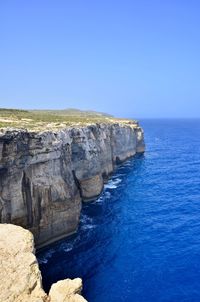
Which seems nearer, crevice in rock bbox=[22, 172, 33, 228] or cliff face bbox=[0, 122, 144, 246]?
cliff face bbox=[0, 122, 144, 246]

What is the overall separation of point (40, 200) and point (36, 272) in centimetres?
2067

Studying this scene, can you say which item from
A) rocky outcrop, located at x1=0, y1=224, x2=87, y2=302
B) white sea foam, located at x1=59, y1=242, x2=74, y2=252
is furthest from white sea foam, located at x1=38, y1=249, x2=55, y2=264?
rocky outcrop, located at x1=0, y1=224, x2=87, y2=302

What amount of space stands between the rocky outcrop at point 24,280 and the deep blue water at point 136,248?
11.9m

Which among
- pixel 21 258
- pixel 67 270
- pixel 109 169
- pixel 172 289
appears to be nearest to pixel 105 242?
pixel 67 270

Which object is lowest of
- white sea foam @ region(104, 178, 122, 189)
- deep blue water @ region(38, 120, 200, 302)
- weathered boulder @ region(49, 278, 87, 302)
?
deep blue water @ region(38, 120, 200, 302)

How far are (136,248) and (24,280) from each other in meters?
25.4

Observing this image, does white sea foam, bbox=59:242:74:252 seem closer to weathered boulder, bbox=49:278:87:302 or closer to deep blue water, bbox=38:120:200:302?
deep blue water, bbox=38:120:200:302

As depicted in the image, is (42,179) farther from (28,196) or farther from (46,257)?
(46,257)

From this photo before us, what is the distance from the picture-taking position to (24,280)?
23.6 meters

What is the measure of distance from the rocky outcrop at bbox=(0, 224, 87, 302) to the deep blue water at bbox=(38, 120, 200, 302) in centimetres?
1190

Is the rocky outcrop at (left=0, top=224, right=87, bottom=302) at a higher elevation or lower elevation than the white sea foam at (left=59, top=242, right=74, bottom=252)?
higher

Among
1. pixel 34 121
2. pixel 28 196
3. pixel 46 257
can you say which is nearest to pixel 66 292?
pixel 46 257

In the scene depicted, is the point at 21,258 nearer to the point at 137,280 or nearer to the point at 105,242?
the point at 137,280

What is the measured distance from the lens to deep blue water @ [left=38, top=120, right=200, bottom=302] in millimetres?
37312
